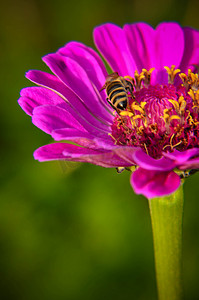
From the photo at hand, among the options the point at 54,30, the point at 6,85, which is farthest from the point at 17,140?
the point at 54,30

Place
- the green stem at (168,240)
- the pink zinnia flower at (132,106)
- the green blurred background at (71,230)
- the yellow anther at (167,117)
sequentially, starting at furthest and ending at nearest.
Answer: the green blurred background at (71,230)
the yellow anther at (167,117)
the green stem at (168,240)
the pink zinnia flower at (132,106)

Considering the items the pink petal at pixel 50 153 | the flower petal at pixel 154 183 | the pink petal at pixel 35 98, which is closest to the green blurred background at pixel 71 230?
the pink petal at pixel 35 98

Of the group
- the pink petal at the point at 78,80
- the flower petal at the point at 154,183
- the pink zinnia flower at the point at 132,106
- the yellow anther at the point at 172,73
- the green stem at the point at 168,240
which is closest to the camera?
the flower petal at the point at 154,183

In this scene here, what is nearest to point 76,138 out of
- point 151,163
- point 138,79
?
point 151,163

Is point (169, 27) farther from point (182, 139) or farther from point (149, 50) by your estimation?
point (182, 139)

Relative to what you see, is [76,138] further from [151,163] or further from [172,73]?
[172,73]

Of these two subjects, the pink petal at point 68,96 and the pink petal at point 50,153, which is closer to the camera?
the pink petal at point 50,153

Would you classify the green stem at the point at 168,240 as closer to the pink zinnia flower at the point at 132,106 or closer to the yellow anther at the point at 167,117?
the pink zinnia flower at the point at 132,106
